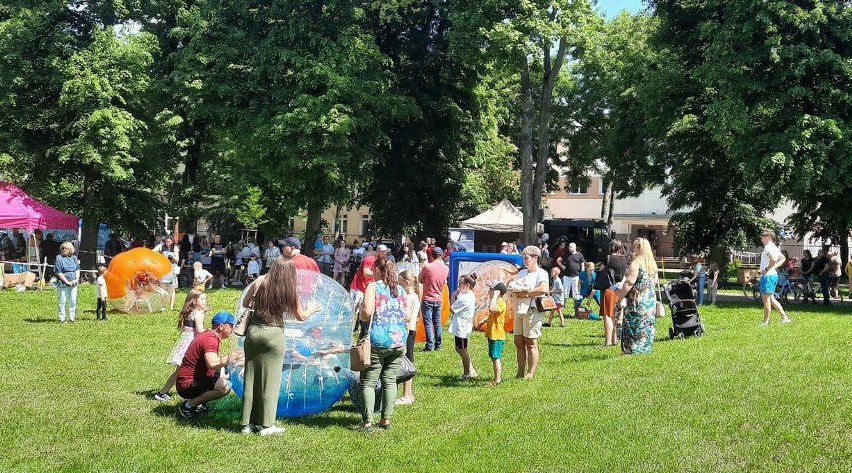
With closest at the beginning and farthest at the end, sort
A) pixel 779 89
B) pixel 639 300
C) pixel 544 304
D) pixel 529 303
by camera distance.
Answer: pixel 544 304, pixel 529 303, pixel 639 300, pixel 779 89

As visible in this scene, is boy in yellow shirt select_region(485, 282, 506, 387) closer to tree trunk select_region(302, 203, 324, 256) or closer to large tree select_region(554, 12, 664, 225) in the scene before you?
Answer: large tree select_region(554, 12, 664, 225)

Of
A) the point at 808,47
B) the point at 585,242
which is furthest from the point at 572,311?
the point at 585,242

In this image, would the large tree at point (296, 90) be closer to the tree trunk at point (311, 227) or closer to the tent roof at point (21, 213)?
the tree trunk at point (311, 227)

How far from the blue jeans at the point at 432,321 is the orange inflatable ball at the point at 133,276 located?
7.68m

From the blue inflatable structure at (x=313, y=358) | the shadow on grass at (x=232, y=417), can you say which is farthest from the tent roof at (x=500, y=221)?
the blue inflatable structure at (x=313, y=358)

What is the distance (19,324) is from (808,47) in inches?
797

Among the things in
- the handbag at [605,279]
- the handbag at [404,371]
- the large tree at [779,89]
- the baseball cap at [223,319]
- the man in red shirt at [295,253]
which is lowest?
the handbag at [404,371]

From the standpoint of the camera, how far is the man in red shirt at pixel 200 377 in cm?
892

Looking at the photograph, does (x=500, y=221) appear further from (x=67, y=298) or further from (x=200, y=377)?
(x=200, y=377)

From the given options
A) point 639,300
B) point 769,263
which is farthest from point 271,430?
point 769,263

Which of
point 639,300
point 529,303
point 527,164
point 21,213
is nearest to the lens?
point 529,303

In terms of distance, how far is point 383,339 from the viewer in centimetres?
847

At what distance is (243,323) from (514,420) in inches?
116

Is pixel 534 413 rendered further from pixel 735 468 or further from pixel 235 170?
pixel 235 170
